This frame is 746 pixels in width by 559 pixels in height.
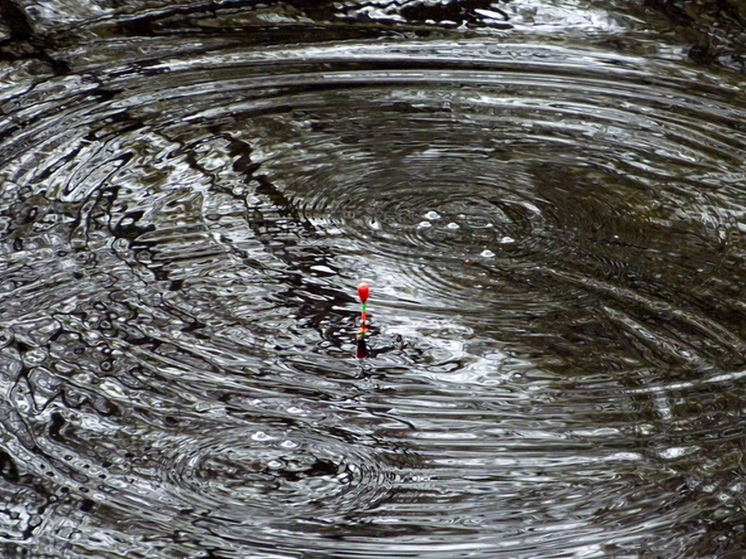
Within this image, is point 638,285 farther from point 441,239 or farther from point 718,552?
point 718,552

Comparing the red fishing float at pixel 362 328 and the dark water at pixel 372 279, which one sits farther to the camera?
the red fishing float at pixel 362 328

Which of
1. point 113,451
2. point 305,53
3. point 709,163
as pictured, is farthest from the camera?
point 305,53

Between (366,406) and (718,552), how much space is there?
727 millimetres

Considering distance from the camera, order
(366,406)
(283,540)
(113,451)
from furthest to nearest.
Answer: (366,406) → (113,451) → (283,540)

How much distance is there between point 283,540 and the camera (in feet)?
5.87

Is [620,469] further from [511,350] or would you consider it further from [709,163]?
[709,163]

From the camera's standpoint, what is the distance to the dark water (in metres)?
1.87

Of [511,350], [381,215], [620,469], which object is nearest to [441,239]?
[381,215]

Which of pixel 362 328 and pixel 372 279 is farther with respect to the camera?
pixel 372 279

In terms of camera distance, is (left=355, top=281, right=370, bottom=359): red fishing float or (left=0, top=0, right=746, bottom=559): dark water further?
(left=355, top=281, right=370, bottom=359): red fishing float

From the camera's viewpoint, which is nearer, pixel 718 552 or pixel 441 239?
pixel 718 552

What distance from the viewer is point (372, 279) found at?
249 cm

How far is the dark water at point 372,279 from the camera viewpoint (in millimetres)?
1873

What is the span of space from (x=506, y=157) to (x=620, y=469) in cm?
124
